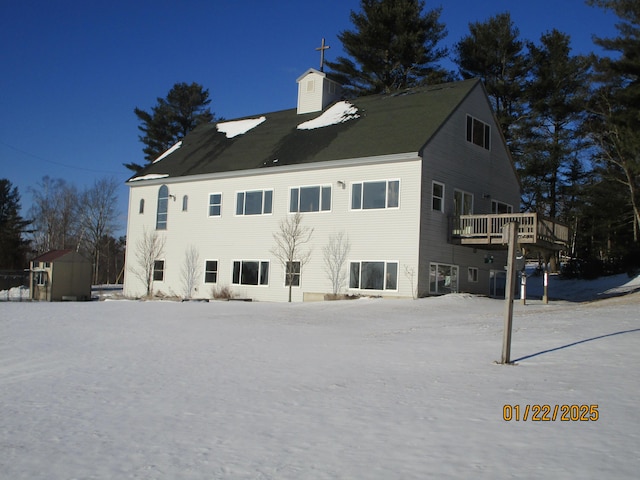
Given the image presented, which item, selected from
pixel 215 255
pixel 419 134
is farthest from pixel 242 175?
pixel 419 134

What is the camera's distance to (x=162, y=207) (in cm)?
3194

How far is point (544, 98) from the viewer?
4153 centimetres

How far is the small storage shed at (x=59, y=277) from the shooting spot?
97.8 feet

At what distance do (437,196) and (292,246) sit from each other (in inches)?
254

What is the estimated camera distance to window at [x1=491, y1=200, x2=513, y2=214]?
1133 inches

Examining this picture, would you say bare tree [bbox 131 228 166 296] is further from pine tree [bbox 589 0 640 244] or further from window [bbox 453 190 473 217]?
pine tree [bbox 589 0 640 244]

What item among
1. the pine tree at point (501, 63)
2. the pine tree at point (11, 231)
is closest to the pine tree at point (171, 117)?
the pine tree at point (11, 231)

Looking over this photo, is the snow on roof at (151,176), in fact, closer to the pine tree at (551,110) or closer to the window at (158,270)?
the window at (158,270)

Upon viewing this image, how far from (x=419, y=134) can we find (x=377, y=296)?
22.1 feet

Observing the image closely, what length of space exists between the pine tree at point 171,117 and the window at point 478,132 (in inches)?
1302

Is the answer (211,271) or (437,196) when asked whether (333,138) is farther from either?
(211,271)

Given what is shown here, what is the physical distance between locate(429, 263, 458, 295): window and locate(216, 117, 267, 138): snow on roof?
1421 centimetres

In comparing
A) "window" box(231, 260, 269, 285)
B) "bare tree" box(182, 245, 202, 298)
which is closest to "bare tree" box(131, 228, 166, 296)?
"bare tree" box(182, 245, 202, 298)

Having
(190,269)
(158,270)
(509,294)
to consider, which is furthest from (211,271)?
(509,294)
